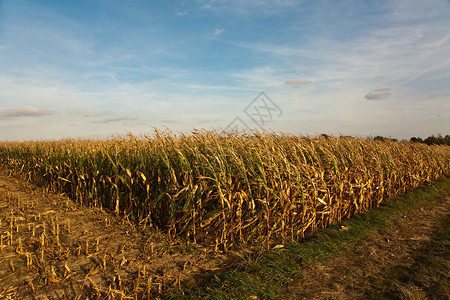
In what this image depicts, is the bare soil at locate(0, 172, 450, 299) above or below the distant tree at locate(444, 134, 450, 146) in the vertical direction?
below

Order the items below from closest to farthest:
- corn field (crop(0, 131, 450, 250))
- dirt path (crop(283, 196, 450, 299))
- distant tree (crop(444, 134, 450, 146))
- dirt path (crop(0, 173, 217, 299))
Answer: dirt path (crop(0, 173, 217, 299)) < dirt path (crop(283, 196, 450, 299)) < corn field (crop(0, 131, 450, 250)) < distant tree (crop(444, 134, 450, 146))

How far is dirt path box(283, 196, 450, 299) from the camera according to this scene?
3.53 meters

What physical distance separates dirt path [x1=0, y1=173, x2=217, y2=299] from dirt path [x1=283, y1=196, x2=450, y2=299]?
1545mm

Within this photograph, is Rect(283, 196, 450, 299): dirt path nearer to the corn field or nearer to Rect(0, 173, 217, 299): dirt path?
the corn field

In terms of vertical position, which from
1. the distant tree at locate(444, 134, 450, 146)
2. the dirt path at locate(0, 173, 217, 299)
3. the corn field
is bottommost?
the dirt path at locate(0, 173, 217, 299)

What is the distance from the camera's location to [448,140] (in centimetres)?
2367

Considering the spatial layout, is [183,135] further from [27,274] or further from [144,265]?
[27,274]

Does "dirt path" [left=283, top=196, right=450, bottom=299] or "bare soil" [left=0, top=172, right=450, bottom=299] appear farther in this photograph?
"dirt path" [left=283, top=196, right=450, bottom=299]

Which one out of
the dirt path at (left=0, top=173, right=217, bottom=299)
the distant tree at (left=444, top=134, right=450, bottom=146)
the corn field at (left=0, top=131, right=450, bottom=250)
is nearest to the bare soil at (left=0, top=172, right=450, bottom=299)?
the dirt path at (left=0, top=173, right=217, bottom=299)

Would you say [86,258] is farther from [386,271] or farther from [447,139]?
[447,139]

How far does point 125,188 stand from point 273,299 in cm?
361

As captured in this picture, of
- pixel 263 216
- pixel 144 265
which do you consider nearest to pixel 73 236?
pixel 144 265

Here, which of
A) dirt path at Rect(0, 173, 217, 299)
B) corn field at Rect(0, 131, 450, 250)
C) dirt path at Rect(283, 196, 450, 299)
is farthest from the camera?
corn field at Rect(0, 131, 450, 250)

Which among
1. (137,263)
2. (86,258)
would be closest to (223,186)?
(137,263)
